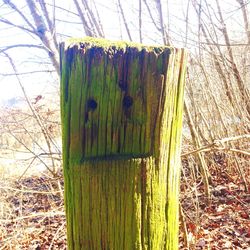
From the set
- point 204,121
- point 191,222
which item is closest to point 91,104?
point 191,222

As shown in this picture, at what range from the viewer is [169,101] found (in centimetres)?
91

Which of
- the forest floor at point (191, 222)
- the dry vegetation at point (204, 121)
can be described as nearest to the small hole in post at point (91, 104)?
the forest floor at point (191, 222)

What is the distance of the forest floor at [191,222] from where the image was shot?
4.11 m

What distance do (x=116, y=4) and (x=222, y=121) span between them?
10.7ft

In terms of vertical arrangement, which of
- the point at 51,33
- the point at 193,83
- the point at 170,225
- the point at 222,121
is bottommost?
the point at 170,225

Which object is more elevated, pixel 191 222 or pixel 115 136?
pixel 115 136

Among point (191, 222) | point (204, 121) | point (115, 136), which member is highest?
point (204, 121)

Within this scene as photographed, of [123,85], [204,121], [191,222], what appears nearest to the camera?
[123,85]

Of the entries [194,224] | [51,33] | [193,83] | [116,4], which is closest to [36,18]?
[51,33]

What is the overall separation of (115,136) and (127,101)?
9 cm

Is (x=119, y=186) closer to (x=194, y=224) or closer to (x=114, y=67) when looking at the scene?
(x=114, y=67)

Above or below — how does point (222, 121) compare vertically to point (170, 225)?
above

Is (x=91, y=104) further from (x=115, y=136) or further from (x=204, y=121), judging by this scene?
(x=204, y=121)

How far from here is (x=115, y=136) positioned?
0.87 meters
